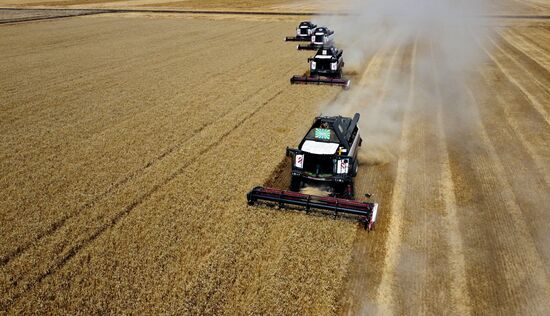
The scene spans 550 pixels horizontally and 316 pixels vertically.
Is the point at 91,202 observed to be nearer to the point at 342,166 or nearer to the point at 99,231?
the point at 99,231

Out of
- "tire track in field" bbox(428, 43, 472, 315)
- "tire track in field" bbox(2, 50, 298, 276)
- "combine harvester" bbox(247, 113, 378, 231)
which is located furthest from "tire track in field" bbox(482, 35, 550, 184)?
"tire track in field" bbox(2, 50, 298, 276)

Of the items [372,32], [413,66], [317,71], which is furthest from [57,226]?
[372,32]

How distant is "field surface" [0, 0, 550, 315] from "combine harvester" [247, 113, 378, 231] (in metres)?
0.37

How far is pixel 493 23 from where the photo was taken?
1937 inches

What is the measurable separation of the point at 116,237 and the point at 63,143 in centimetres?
757

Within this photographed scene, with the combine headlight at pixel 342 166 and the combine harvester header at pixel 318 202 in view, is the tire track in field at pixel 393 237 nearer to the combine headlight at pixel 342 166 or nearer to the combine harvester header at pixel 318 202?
the combine harvester header at pixel 318 202

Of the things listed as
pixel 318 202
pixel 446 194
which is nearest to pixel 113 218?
pixel 318 202

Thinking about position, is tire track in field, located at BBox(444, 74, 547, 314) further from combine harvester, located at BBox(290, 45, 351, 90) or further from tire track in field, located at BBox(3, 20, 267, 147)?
tire track in field, located at BBox(3, 20, 267, 147)

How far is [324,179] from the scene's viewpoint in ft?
36.6

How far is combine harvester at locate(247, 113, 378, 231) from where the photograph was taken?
10430 millimetres

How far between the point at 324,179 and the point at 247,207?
215 centimetres

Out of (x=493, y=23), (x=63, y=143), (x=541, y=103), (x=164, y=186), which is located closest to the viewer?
(x=164, y=186)

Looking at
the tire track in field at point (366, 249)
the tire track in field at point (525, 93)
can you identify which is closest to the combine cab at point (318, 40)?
the tire track in field at point (525, 93)

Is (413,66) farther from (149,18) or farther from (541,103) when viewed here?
(149,18)
